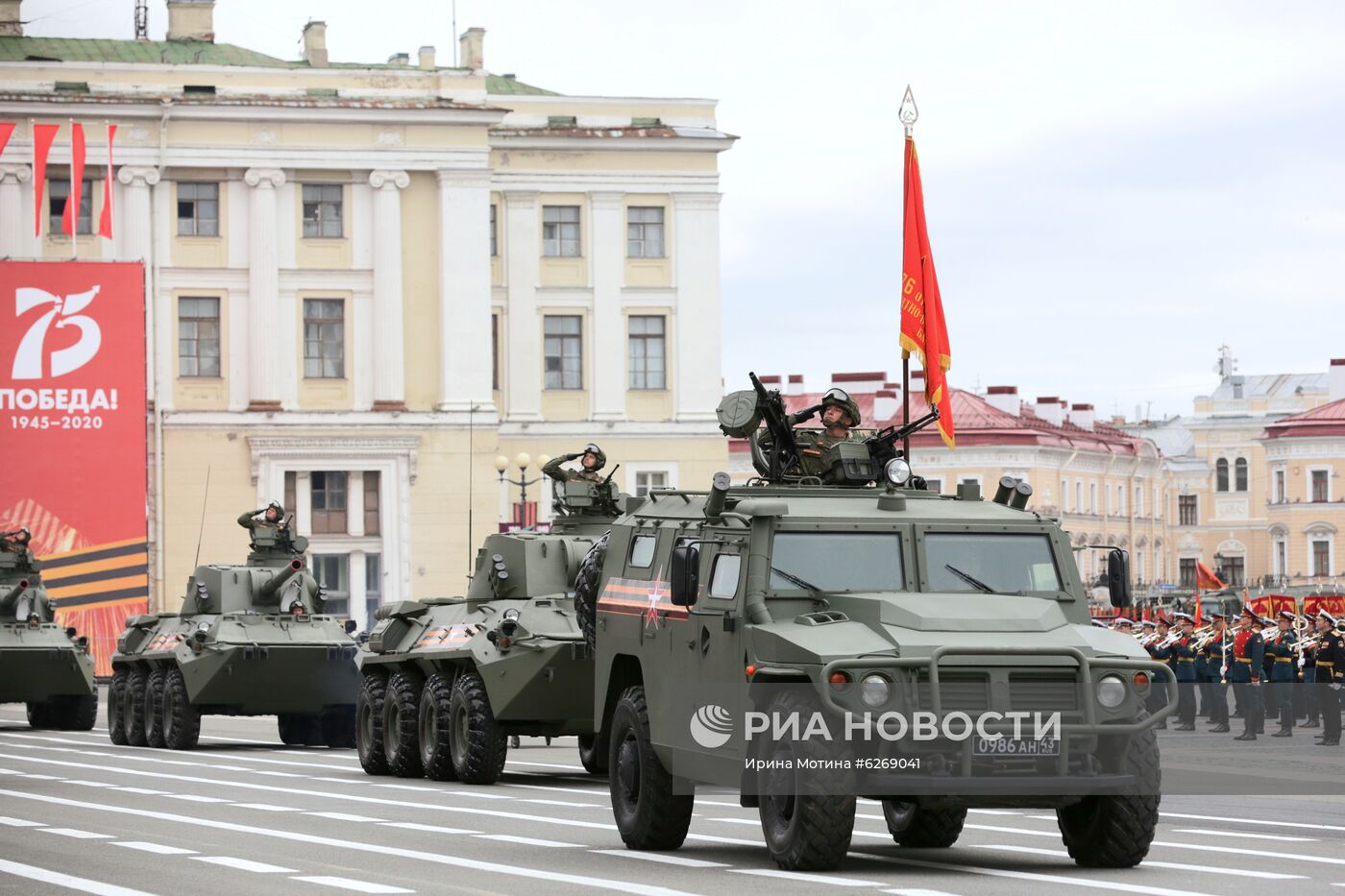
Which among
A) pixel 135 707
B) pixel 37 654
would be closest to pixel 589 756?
pixel 135 707

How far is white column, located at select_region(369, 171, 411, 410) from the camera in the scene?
210 feet

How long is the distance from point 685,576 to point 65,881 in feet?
12.7

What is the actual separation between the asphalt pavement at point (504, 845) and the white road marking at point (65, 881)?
0.02m

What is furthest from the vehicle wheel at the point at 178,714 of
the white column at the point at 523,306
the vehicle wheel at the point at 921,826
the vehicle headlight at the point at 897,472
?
the white column at the point at 523,306

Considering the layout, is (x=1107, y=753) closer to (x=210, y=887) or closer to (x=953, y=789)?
(x=953, y=789)

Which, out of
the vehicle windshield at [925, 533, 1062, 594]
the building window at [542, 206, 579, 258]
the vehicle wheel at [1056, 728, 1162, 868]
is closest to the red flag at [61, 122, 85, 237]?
the building window at [542, 206, 579, 258]

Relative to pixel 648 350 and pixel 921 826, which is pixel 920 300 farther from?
pixel 648 350

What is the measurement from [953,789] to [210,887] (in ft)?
13.2

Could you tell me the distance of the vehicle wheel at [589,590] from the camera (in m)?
18.3

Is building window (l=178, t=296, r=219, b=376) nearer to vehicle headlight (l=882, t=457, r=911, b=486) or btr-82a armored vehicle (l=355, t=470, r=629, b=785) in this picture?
btr-82a armored vehicle (l=355, t=470, r=629, b=785)

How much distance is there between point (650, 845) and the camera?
52.6ft

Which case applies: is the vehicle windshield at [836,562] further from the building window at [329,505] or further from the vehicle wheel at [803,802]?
the building window at [329,505]

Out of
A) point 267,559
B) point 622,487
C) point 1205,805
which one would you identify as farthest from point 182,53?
point 1205,805

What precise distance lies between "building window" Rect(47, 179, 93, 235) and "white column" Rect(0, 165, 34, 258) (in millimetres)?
801
